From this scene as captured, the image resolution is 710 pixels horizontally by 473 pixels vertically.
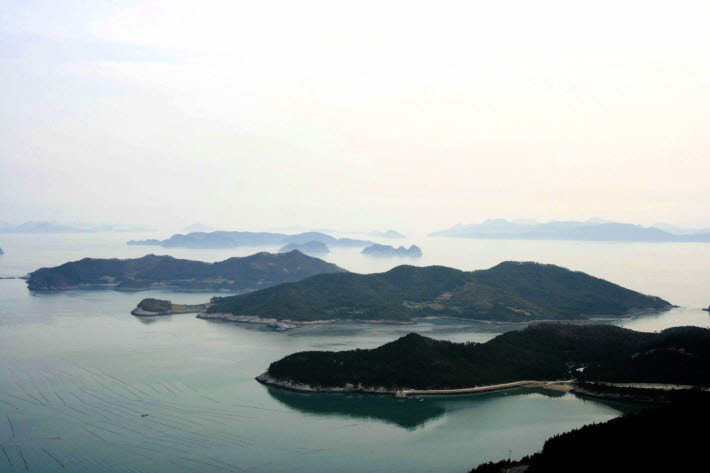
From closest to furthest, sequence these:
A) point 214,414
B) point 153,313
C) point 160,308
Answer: point 214,414, point 153,313, point 160,308

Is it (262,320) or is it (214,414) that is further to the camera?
(262,320)

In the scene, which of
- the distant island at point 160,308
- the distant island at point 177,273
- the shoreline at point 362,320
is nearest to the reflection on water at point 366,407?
the shoreline at point 362,320

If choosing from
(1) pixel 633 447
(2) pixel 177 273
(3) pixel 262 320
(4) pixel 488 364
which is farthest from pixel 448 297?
(1) pixel 633 447

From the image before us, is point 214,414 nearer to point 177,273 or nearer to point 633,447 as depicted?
point 633,447

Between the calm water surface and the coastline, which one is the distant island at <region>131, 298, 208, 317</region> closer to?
the coastline

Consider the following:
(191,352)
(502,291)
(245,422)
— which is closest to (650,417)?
(245,422)

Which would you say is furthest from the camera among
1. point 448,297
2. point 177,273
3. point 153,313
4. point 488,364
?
point 177,273
